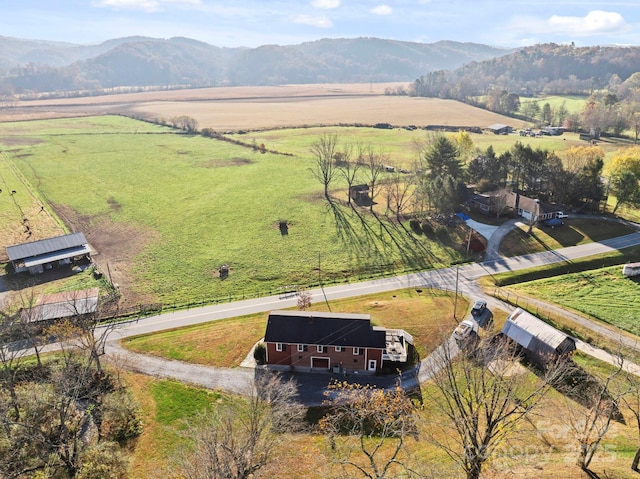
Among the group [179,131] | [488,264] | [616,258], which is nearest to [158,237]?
[488,264]

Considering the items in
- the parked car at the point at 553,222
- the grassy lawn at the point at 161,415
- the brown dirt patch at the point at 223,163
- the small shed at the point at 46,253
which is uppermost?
the brown dirt patch at the point at 223,163

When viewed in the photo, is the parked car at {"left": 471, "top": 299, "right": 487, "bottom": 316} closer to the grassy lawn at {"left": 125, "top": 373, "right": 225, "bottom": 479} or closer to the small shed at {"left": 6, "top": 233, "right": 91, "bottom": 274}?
the grassy lawn at {"left": 125, "top": 373, "right": 225, "bottom": 479}

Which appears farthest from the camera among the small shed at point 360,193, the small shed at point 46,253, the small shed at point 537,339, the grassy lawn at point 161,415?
the small shed at point 360,193

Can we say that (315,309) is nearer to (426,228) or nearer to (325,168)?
(426,228)

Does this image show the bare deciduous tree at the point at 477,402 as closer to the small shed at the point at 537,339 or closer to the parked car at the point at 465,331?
the parked car at the point at 465,331

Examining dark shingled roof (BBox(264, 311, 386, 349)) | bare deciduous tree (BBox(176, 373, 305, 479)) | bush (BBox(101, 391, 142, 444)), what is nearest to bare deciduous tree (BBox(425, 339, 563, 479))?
dark shingled roof (BBox(264, 311, 386, 349))

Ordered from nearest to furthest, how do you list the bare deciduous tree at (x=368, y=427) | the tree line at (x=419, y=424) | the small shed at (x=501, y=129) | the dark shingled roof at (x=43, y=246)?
the tree line at (x=419, y=424) → the bare deciduous tree at (x=368, y=427) → the dark shingled roof at (x=43, y=246) → the small shed at (x=501, y=129)

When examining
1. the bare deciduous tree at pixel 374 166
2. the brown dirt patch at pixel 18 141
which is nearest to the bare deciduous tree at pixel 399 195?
the bare deciduous tree at pixel 374 166

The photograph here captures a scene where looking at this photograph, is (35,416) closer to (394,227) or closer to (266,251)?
(266,251)
